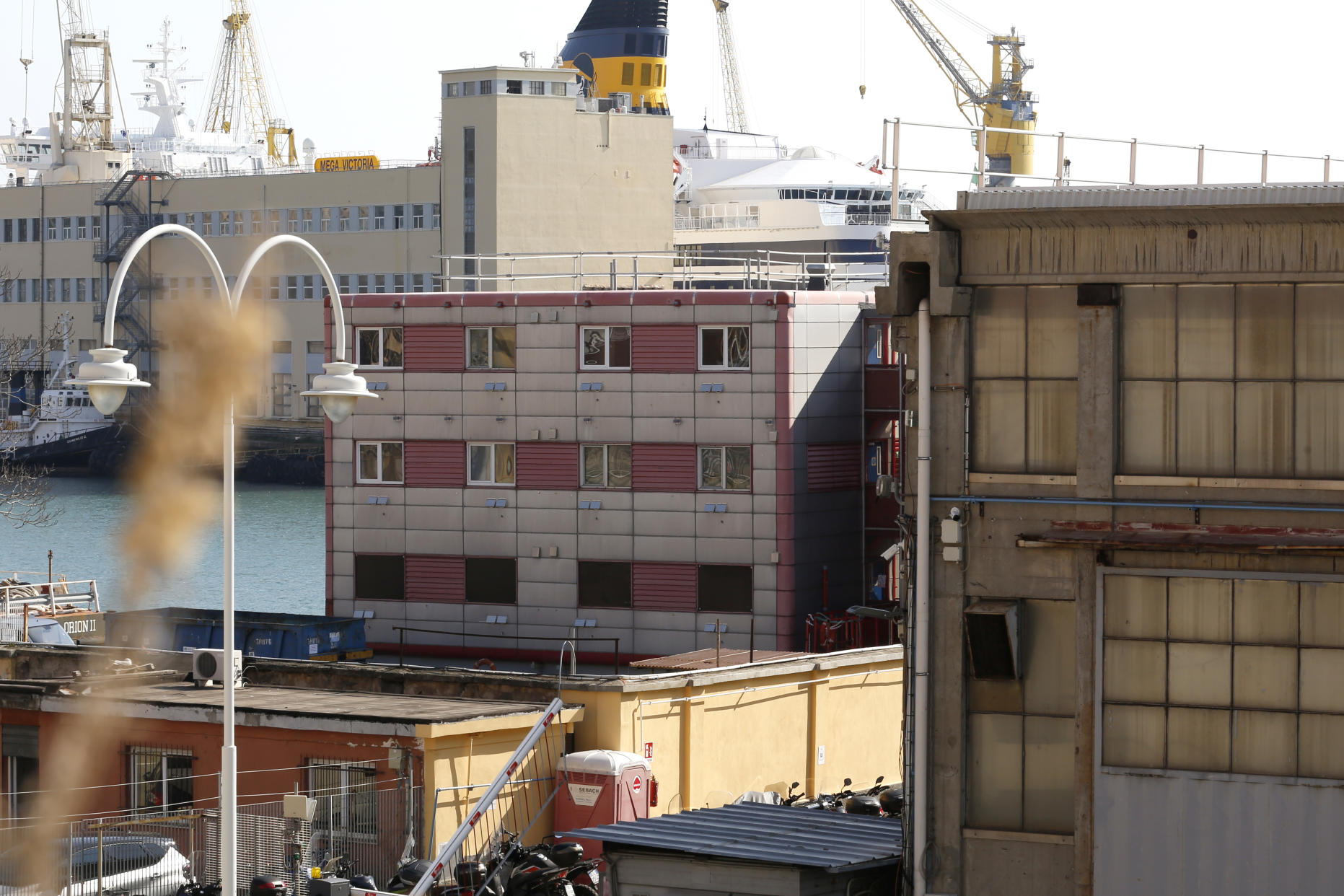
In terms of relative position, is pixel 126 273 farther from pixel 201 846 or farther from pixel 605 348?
pixel 605 348

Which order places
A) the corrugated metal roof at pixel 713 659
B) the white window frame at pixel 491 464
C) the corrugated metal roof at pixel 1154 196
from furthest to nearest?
the white window frame at pixel 491 464
the corrugated metal roof at pixel 713 659
the corrugated metal roof at pixel 1154 196

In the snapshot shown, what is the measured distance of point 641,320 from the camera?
130 ft

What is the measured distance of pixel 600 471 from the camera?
4031cm

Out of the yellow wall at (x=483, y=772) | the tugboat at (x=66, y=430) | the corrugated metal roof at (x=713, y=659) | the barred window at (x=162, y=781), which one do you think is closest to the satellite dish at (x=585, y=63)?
the tugboat at (x=66, y=430)

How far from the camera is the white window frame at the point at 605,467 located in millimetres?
40062

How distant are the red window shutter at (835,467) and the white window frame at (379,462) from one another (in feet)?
30.5

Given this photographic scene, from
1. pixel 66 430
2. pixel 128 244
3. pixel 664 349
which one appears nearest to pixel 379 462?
pixel 664 349

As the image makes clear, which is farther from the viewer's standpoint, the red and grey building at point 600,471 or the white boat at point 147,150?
the white boat at point 147,150

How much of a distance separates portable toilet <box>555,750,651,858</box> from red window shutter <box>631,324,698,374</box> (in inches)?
601

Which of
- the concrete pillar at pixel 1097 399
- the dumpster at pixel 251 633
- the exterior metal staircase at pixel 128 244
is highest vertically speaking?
the exterior metal staircase at pixel 128 244

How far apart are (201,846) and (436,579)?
19007mm

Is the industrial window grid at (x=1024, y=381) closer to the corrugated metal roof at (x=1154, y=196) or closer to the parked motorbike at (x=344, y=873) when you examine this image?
the corrugated metal roof at (x=1154, y=196)

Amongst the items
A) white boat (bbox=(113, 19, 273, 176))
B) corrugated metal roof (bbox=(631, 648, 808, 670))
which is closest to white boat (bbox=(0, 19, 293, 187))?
white boat (bbox=(113, 19, 273, 176))

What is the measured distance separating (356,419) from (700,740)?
17215mm
